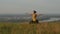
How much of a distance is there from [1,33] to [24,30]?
1.87 ft

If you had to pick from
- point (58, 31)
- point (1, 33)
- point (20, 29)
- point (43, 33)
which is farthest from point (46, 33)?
point (1, 33)

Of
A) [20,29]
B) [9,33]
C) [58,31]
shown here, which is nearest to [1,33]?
[9,33]

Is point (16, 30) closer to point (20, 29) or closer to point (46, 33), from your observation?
point (20, 29)

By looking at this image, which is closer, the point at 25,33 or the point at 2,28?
the point at 25,33

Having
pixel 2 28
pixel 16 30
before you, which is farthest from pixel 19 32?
pixel 2 28

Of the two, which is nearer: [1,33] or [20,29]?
[1,33]

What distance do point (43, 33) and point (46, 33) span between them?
0.07 metres

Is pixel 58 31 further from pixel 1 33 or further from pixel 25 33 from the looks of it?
pixel 1 33

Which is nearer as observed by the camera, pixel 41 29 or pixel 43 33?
pixel 43 33

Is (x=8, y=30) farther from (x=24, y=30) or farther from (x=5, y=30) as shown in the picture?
(x=24, y=30)

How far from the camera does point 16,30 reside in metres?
5.07

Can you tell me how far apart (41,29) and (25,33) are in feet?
1.60

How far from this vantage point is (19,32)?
4949 mm

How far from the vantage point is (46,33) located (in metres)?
4.82
